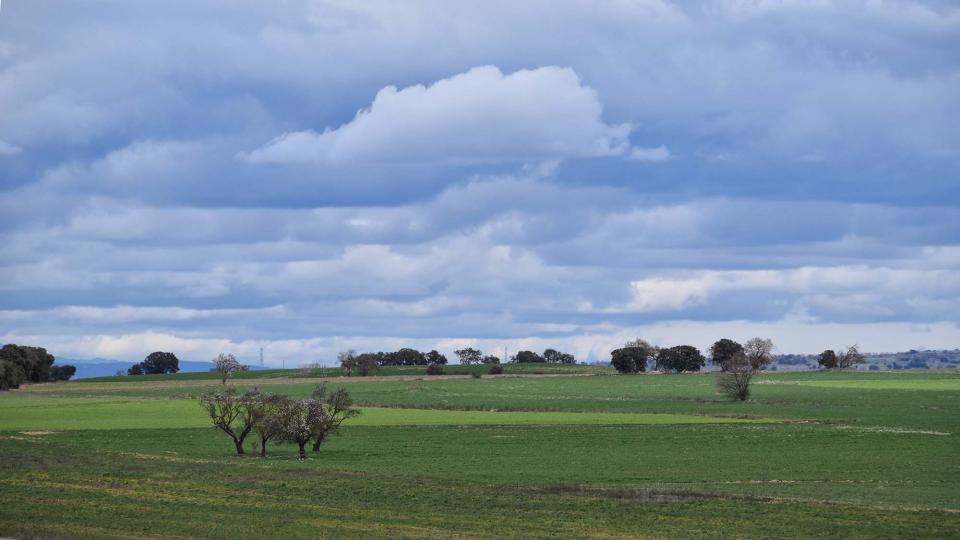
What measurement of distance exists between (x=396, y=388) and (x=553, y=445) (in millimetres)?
100261

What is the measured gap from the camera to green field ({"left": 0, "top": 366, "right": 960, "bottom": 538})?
4197 centimetres

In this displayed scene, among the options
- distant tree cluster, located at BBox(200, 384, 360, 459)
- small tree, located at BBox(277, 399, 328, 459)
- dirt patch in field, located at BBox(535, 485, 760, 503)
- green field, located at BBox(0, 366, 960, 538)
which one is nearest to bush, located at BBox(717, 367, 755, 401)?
green field, located at BBox(0, 366, 960, 538)

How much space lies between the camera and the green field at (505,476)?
4197cm

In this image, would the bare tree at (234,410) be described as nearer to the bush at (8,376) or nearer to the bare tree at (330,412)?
the bare tree at (330,412)

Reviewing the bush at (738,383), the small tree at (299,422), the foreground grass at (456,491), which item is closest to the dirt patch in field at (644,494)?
the foreground grass at (456,491)

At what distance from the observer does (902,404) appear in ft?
423

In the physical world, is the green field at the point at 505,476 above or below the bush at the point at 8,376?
below

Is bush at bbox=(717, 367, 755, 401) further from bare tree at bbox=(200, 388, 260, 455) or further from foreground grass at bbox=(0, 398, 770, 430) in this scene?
bare tree at bbox=(200, 388, 260, 455)

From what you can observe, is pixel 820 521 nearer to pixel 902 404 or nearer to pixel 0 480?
pixel 0 480

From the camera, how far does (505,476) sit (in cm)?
5991

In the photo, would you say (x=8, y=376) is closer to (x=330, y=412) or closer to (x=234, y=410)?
(x=234, y=410)

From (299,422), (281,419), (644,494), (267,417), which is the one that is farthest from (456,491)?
(267,417)

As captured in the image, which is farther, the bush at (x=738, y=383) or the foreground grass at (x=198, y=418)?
the bush at (x=738, y=383)

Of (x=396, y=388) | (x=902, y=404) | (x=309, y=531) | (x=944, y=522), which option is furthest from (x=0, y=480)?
(x=396, y=388)
